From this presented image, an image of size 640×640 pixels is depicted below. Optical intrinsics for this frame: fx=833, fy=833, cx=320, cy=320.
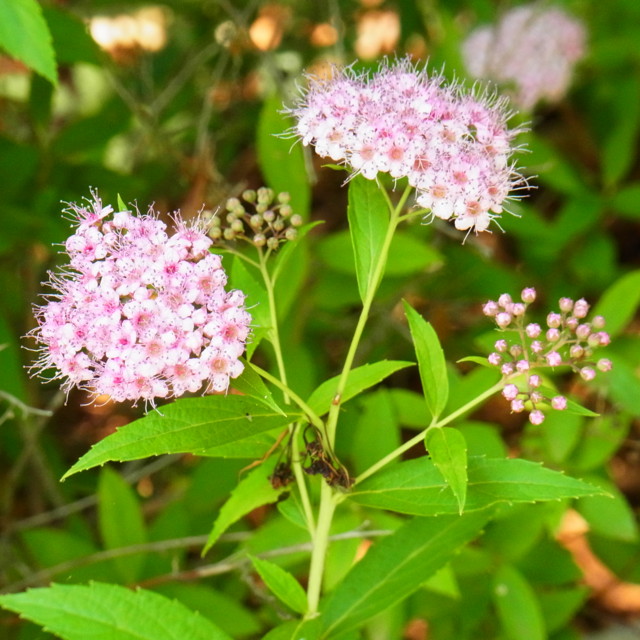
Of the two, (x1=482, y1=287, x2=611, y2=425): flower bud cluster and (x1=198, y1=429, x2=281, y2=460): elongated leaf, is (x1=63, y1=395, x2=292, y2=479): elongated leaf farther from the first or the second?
(x1=482, y1=287, x2=611, y2=425): flower bud cluster

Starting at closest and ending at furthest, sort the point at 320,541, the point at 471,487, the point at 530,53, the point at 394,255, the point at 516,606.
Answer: the point at 471,487 < the point at 320,541 < the point at 516,606 < the point at 394,255 < the point at 530,53

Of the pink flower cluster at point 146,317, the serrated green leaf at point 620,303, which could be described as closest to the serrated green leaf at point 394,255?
the serrated green leaf at point 620,303

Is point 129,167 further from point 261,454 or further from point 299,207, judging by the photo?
point 261,454

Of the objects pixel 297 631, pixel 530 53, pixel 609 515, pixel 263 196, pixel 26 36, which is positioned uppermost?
pixel 530 53

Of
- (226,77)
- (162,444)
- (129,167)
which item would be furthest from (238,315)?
(226,77)

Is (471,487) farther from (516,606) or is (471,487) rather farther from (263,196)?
(516,606)

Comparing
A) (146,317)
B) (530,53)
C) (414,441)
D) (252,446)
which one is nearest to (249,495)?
(252,446)

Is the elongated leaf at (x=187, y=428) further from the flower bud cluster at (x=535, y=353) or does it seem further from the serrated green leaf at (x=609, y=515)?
the serrated green leaf at (x=609, y=515)
